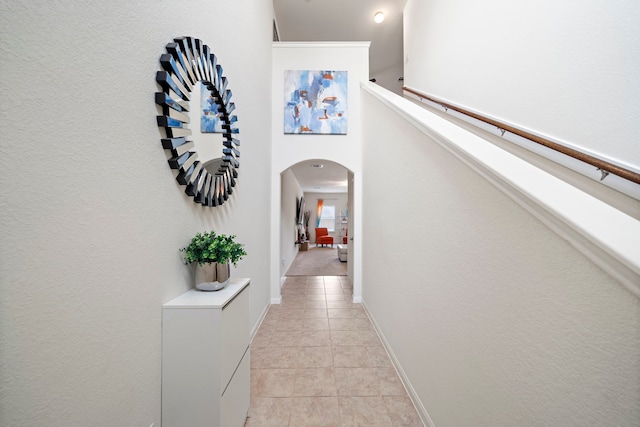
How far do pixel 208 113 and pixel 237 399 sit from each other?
5.23 ft

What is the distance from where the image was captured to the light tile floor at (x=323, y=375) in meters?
1.65

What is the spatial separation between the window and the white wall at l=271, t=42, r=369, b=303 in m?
10.2

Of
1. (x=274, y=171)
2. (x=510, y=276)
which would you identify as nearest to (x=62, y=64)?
(x=510, y=276)

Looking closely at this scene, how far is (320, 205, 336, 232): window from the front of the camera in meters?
13.9

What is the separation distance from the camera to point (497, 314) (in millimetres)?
921

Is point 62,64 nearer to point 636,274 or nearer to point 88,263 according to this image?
point 88,263

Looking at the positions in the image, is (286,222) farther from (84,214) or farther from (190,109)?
(84,214)

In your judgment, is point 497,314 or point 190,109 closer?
point 497,314

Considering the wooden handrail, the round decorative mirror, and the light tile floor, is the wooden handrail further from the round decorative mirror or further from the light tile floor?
the round decorative mirror

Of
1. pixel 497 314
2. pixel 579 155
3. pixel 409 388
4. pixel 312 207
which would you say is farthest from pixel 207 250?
pixel 312 207

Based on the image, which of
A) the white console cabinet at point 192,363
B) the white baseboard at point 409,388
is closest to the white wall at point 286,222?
the white baseboard at point 409,388

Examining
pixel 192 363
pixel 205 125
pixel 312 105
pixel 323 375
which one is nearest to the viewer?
pixel 192 363

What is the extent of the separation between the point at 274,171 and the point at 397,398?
2995mm

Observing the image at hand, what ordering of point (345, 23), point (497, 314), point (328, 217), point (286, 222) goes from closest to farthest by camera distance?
point (497, 314) → point (345, 23) → point (286, 222) → point (328, 217)
